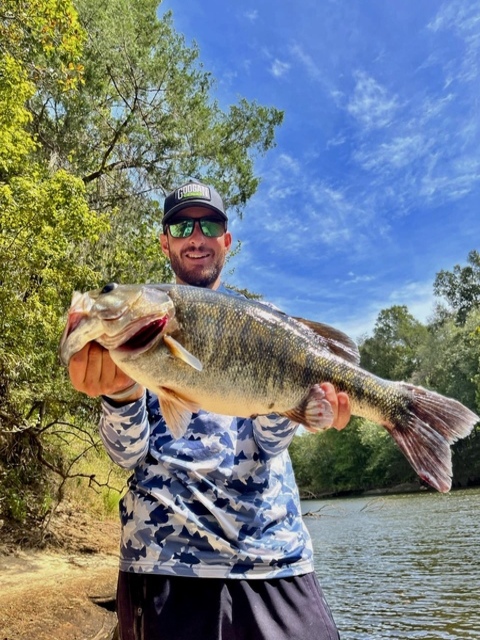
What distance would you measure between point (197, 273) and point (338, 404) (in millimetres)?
1021

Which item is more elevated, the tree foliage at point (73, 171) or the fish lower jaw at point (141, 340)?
the tree foliage at point (73, 171)

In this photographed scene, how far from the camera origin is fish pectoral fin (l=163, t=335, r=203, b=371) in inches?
80.9

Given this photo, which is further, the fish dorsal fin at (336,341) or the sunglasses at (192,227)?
the sunglasses at (192,227)

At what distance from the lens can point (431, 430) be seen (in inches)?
94.9

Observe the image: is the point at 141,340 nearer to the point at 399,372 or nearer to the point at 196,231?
the point at 196,231

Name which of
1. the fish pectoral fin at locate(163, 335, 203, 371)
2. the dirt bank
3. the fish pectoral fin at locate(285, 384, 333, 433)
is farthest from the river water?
the fish pectoral fin at locate(163, 335, 203, 371)

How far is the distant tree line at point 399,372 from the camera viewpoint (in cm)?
4109

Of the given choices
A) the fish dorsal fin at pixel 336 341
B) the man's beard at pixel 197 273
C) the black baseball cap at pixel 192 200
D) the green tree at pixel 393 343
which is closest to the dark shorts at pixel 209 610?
the fish dorsal fin at pixel 336 341

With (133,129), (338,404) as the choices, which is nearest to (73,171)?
(133,129)

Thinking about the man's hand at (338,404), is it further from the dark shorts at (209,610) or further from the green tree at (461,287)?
the green tree at (461,287)

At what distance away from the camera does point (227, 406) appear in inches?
82.5

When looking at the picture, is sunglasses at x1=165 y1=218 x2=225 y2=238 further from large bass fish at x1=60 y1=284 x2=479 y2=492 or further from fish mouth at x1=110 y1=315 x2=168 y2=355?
fish mouth at x1=110 y1=315 x2=168 y2=355

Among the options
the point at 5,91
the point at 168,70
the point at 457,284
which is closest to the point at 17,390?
the point at 5,91

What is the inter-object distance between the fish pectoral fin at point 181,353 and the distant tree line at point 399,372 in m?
40.1
